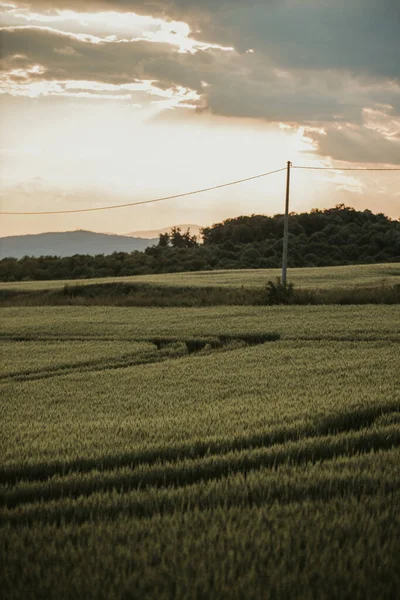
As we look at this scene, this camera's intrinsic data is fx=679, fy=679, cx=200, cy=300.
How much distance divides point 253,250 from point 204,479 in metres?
80.6

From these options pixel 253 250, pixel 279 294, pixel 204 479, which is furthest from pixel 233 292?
pixel 253 250

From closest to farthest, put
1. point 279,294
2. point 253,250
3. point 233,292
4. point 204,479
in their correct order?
point 204,479, point 279,294, point 233,292, point 253,250

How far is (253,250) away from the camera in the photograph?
285ft

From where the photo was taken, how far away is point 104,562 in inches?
177

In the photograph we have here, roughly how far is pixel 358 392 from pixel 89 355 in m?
9.15

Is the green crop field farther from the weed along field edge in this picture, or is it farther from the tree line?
the tree line

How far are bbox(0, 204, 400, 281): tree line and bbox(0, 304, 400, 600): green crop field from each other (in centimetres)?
6266

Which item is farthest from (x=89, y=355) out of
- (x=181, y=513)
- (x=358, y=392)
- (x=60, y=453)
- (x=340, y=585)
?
(x=340, y=585)

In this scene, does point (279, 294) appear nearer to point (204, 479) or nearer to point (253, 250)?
point (204, 479)

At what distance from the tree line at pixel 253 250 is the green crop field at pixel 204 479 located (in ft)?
206

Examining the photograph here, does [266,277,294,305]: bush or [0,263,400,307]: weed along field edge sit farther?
[0,263,400,307]: weed along field edge

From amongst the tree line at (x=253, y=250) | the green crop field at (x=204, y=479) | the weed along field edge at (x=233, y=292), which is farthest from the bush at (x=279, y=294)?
the tree line at (x=253, y=250)

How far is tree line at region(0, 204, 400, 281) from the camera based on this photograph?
257ft

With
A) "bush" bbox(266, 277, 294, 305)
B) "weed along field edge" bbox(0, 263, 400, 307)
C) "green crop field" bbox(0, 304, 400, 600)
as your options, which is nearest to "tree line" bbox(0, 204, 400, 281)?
"weed along field edge" bbox(0, 263, 400, 307)
